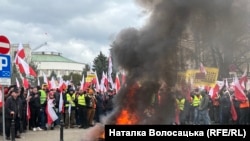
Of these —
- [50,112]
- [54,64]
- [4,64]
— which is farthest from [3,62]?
[54,64]

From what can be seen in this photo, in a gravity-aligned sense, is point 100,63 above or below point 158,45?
above

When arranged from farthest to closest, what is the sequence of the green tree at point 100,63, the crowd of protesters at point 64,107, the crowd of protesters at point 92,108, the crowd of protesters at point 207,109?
the green tree at point 100,63 → the crowd of protesters at point 207,109 → the crowd of protesters at point 92,108 → the crowd of protesters at point 64,107

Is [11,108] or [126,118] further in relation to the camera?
[11,108]

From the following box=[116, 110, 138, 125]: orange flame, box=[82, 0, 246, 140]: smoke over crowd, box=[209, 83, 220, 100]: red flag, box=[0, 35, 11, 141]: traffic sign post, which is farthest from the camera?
box=[209, 83, 220, 100]: red flag

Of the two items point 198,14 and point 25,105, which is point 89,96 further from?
point 198,14

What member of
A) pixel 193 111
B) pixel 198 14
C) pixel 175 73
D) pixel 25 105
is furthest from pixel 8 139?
pixel 193 111

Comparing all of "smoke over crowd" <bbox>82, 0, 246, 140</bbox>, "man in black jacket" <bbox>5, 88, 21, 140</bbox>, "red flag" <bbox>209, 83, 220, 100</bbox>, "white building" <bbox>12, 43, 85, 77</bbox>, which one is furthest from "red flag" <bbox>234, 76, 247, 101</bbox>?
"white building" <bbox>12, 43, 85, 77</bbox>

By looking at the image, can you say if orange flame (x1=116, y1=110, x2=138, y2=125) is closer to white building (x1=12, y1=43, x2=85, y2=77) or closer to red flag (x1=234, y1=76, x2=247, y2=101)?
red flag (x1=234, y1=76, x2=247, y2=101)

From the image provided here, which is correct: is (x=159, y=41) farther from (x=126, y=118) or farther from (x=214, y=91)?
(x=214, y=91)

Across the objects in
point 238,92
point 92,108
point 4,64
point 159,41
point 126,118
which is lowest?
point 92,108

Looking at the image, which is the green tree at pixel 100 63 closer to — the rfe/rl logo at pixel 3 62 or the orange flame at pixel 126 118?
the orange flame at pixel 126 118

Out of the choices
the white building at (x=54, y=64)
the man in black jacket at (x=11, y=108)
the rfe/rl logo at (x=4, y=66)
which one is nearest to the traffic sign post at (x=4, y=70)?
the rfe/rl logo at (x=4, y=66)

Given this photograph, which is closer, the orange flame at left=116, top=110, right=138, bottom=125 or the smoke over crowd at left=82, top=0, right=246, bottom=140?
the orange flame at left=116, top=110, right=138, bottom=125

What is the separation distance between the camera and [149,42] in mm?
12984
